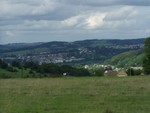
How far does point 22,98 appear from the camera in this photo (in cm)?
2181

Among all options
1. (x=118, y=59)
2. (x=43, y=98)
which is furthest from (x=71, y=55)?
(x=43, y=98)

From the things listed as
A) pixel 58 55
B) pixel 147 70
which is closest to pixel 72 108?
pixel 147 70

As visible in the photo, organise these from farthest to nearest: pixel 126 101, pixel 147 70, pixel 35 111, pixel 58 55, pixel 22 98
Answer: pixel 58 55 < pixel 147 70 < pixel 22 98 < pixel 126 101 < pixel 35 111

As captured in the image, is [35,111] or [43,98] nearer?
[35,111]

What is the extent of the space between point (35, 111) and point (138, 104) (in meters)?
4.85

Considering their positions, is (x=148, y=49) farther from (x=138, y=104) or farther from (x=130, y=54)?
(x=130, y=54)

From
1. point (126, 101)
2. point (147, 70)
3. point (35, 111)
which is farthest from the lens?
point (147, 70)

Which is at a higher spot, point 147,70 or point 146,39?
point 146,39

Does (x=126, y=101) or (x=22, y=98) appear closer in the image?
(x=126, y=101)

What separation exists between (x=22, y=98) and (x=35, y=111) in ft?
18.4

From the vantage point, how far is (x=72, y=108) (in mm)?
17234

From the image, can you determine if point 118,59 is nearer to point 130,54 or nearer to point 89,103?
point 130,54

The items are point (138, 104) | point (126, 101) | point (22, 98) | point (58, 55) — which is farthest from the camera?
point (58, 55)

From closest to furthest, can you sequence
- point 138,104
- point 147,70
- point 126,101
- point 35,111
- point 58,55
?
point 35,111 → point 138,104 → point 126,101 → point 147,70 → point 58,55
